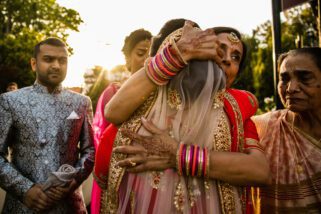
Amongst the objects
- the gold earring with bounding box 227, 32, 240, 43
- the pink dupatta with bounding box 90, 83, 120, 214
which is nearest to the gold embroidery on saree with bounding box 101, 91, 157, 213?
the gold earring with bounding box 227, 32, 240, 43

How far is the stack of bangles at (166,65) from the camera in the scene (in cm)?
153

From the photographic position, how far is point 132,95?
160 centimetres

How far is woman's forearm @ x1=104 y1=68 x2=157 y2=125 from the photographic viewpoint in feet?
5.23

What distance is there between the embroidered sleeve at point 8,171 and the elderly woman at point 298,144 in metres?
1.58

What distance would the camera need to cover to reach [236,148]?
166cm

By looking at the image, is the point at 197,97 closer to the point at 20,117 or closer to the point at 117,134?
the point at 117,134

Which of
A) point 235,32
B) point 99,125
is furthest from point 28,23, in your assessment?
point 235,32

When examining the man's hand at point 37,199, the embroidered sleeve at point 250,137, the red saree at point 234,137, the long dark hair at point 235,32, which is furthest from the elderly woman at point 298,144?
the man's hand at point 37,199

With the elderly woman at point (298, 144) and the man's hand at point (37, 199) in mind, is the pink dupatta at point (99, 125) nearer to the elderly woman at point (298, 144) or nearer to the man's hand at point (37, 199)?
the man's hand at point (37, 199)

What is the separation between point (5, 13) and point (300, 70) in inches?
867

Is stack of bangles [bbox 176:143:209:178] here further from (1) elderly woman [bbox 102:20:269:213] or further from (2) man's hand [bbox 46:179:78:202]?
(2) man's hand [bbox 46:179:78:202]

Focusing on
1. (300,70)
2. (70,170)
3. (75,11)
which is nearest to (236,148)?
(300,70)

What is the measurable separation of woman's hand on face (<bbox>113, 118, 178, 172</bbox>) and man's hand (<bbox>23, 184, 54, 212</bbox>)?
1.11 metres

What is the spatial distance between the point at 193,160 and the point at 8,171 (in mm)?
1559
